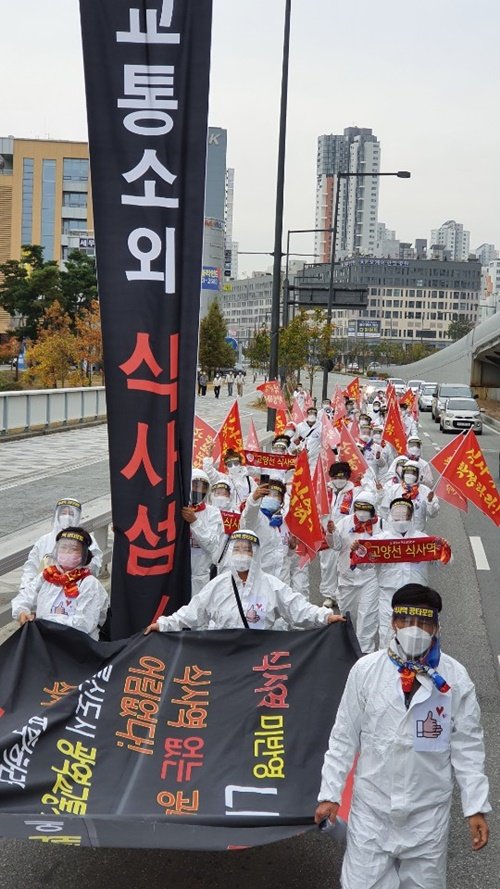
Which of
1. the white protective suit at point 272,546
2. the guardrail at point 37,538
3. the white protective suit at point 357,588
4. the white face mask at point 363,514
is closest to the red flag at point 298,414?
the guardrail at point 37,538

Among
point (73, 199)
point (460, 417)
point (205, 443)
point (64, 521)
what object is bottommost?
point (460, 417)

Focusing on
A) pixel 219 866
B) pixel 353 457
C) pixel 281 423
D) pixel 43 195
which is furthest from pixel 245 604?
pixel 43 195

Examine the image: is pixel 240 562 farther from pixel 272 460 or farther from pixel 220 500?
pixel 272 460

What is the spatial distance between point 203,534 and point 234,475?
4679 mm

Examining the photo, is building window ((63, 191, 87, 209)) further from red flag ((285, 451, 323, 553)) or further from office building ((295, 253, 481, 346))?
red flag ((285, 451, 323, 553))

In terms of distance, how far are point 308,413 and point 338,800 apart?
20.0 m

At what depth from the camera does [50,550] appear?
7.57 meters

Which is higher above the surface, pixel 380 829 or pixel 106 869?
pixel 380 829

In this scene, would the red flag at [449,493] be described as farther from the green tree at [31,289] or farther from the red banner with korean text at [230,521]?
the green tree at [31,289]

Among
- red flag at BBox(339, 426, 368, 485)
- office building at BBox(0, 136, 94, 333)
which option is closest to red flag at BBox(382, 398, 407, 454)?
red flag at BBox(339, 426, 368, 485)

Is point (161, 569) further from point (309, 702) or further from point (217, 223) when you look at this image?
point (217, 223)

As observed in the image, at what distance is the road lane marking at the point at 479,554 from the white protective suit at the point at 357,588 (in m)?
4.63

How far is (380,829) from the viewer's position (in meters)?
4.23

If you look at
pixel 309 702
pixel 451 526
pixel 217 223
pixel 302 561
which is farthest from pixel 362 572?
pixel 217 223
